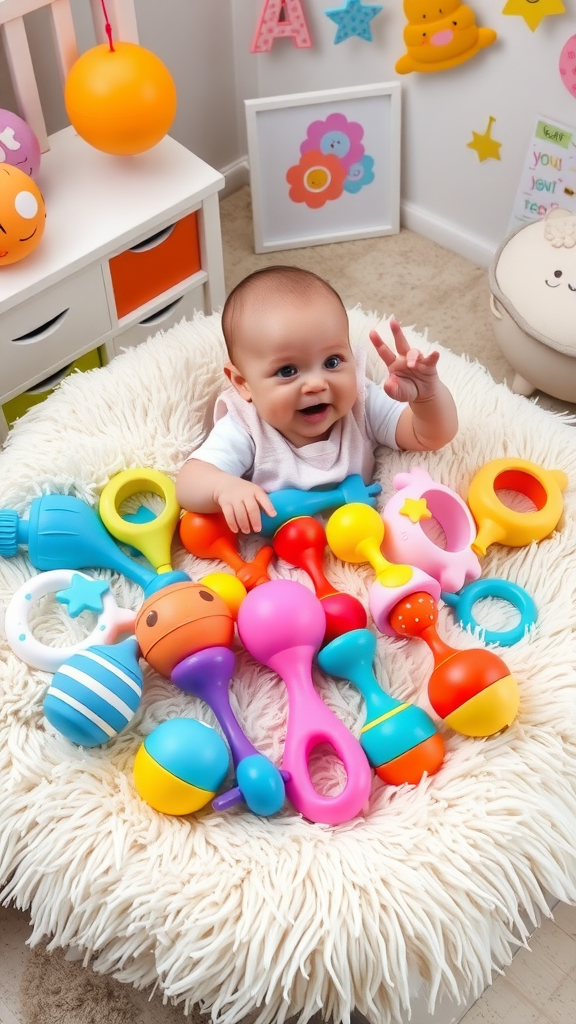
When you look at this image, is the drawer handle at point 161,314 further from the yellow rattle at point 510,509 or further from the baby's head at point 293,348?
the yellow rattle at point 510,509

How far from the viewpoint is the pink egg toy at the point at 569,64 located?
146 centimetres

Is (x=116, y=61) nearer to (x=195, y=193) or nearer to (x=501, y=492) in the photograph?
(x=195, y=193)

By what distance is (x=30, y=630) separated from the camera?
3.41 feet

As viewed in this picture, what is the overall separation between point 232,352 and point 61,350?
0.37m

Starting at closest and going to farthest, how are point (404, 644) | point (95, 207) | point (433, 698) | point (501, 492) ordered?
Answer: point (433, 698) → point (404, 644) → point (501, 492) → point (95, 207)

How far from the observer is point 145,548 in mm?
1143

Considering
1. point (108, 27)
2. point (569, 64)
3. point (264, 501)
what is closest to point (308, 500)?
point (264, 501)

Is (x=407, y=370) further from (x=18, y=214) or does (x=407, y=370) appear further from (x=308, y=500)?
(x=18, y=214)

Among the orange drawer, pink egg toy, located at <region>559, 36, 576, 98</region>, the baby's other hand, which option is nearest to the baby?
the baby's other hand

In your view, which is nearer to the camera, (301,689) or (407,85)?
(301,689)

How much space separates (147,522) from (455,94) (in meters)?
1.02

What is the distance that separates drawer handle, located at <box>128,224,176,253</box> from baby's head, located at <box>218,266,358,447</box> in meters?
0.35

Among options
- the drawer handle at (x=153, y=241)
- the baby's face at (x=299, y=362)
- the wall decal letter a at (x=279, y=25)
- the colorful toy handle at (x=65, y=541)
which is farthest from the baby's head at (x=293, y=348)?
the wall decal letter a at (x=279, y=25)

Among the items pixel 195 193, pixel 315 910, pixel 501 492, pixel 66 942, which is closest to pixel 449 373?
pixel 501 492
